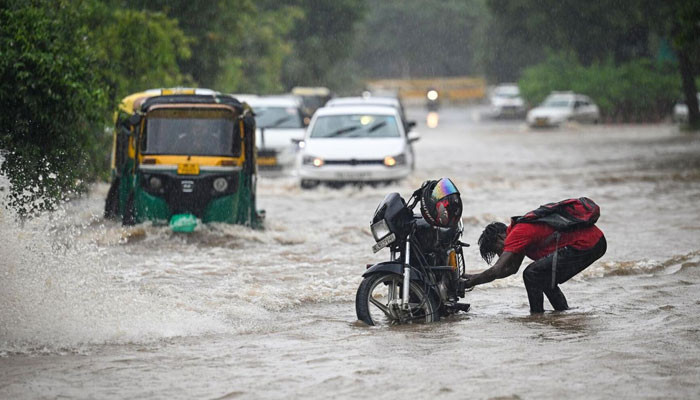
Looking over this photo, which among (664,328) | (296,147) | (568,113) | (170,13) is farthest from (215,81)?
(664,328)

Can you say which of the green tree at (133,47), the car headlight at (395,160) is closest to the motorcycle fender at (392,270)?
the car headlight at (395,160)

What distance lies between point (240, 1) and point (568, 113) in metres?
19.7

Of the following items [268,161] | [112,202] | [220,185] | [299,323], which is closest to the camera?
[299,323]

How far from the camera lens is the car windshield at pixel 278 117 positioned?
25578mm

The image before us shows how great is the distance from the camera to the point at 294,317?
9.96 meters

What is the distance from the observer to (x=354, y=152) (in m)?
20.7

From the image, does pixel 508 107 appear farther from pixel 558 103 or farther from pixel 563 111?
pixel 563 111

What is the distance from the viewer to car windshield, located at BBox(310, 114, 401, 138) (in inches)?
849

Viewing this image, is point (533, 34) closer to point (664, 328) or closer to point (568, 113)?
point (568, 113)

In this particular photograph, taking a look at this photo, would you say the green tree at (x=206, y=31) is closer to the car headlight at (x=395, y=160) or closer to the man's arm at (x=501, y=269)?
the car headlight at (x=395, y=160)

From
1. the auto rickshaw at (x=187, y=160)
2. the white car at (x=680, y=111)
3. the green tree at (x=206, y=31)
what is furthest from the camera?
the white car at (x=680, y=111)

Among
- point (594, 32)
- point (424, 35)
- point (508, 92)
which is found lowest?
point (508, 92)

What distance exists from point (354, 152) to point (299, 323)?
11.3 meters

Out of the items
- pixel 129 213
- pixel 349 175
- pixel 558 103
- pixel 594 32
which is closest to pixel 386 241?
pixel 129 213
